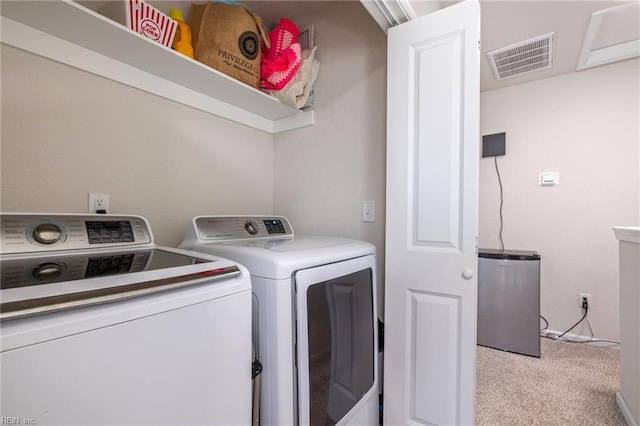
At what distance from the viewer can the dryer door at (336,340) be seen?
0.98 m

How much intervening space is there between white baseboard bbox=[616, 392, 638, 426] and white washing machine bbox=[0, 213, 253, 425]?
198cm

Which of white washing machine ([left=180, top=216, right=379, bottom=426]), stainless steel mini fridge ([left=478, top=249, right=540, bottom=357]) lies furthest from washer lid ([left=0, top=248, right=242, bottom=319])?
stainless steel mini fridge ([left=478, top=249, right=540, bottom=357])

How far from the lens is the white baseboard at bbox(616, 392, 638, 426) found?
143 cm

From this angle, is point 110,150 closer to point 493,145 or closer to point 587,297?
point 493,145

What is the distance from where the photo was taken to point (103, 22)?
1047 mm

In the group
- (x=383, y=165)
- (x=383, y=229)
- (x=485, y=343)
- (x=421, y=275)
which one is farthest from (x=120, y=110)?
(x=485, y=343)

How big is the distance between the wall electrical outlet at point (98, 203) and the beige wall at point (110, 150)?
0.07 ft

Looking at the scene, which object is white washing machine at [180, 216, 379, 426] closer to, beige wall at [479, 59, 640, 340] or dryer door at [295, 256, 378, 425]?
dryer door at [295, 256, 378, 425]

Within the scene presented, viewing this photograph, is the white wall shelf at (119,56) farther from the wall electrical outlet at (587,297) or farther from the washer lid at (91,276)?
the wall electrical outlet at (587,297)

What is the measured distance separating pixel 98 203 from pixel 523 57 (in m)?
3.17

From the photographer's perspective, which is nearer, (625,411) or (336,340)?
(336,340)

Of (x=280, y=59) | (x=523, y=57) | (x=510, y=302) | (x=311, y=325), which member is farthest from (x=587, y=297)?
(x=280, y=59)

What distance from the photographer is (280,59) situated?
1.65 meters

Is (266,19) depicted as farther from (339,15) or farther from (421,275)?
(421,275)
